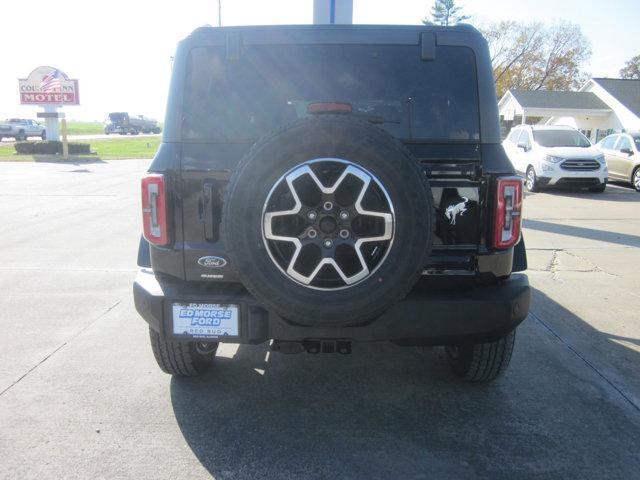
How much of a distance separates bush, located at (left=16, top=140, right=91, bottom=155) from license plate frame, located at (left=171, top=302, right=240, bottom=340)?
27.6m

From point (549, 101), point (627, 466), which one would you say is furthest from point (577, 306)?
point (549, 101)

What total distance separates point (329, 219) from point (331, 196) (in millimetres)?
108

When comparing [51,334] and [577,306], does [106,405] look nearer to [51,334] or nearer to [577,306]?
[51,334]

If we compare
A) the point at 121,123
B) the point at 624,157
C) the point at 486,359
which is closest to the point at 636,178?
the point at 624,157

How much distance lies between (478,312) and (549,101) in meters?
36.5

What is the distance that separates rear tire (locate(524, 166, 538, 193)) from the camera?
1501 cm

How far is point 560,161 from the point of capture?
14.5 m

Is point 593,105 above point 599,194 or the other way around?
above

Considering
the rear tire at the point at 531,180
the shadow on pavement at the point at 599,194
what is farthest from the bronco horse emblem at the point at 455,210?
the rear tire at the point at 531,180

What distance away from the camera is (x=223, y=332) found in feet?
9.29

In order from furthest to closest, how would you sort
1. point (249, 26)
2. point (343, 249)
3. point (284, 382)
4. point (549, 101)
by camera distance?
point (549, 101) < point (284, 382) < point (249, 26) < point (343, 249)

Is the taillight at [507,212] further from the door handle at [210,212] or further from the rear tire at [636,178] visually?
the rear tire at [636,178]

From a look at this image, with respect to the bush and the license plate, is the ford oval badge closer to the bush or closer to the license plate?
the license plate

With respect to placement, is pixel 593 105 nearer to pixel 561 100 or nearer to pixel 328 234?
pixel 561 100
